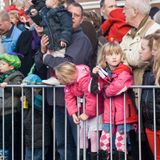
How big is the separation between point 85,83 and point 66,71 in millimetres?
260

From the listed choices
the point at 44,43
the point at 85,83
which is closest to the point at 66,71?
the point at 85,83

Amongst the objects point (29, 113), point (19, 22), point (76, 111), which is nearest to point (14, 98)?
point (29, 113)

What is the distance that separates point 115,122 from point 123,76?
53 cm

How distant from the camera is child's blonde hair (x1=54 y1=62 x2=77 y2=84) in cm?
573

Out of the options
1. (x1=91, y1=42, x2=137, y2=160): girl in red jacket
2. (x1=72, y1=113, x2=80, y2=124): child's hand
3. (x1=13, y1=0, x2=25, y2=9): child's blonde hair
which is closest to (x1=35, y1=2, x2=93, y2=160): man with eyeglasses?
(x1=72, y1=113, x2=80, y2=124): child's hand

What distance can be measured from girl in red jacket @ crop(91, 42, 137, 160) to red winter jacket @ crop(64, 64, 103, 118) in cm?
14

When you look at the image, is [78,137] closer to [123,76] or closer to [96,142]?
[96,142]

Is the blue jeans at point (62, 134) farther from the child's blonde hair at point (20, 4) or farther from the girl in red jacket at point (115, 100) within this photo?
the child's blonde hair at point (20, 4)

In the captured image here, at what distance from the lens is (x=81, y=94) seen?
5.79 m

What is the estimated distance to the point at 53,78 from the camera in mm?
6148

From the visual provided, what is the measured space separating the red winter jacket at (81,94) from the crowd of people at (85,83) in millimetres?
12

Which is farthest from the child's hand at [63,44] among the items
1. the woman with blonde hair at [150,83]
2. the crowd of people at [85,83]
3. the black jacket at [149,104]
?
the black jacket at [149,104]

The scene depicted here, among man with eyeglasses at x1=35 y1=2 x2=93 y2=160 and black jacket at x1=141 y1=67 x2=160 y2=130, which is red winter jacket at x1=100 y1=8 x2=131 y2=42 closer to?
man with eyeglasses at x1=35 y1=2 x2=93 y2=160

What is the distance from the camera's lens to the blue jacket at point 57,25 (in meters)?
6.19
